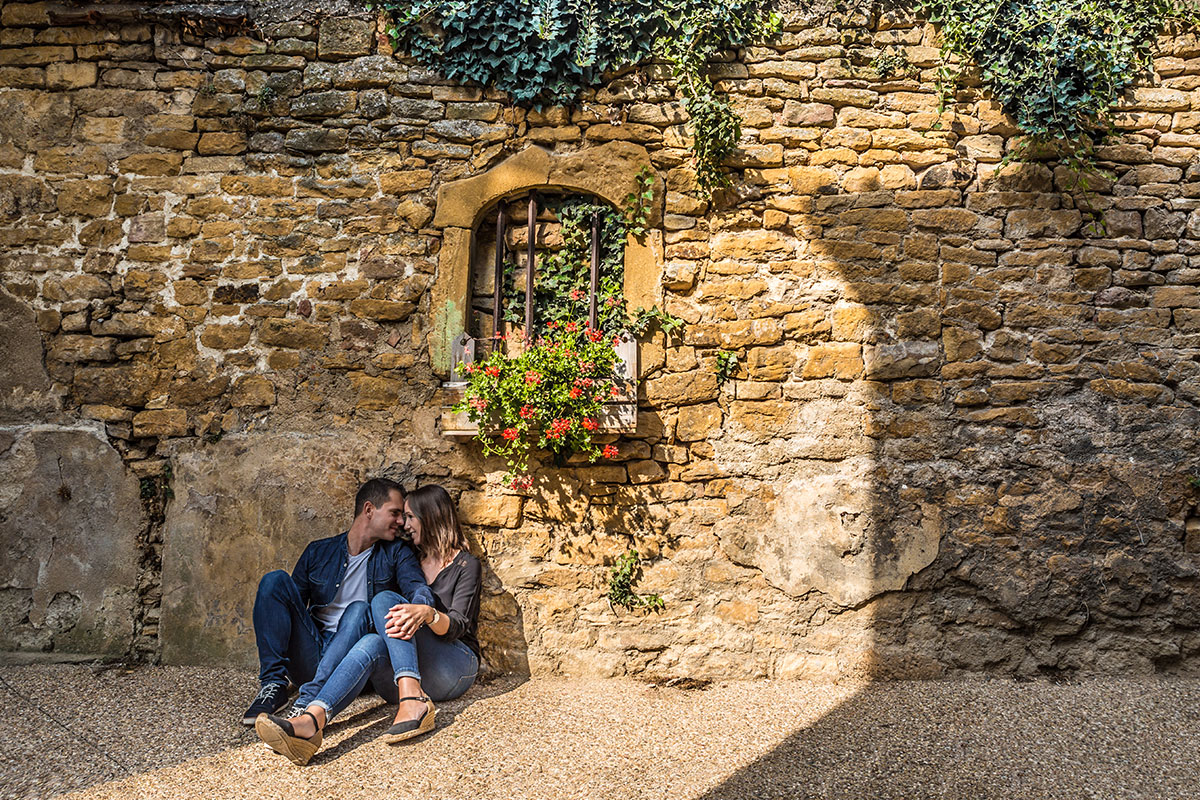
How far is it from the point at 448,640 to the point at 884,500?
2.26 meters

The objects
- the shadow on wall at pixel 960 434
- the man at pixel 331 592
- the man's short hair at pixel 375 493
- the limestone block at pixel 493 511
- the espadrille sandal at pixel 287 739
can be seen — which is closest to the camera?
the espadrille sandal at pixel 287 739

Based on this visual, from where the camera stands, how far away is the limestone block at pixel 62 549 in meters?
3.86

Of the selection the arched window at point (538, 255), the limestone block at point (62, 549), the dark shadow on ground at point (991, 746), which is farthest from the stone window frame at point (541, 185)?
the dark shadow on ground at point (991, 746)

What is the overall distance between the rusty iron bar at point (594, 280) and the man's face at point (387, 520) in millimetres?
1361

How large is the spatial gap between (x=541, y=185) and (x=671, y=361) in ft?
3.84

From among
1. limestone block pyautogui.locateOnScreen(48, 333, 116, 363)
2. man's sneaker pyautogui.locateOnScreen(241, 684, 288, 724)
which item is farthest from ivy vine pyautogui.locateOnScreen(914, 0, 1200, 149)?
limestone block pyautogui.locateOnScreen(48, 333, 116, 363)

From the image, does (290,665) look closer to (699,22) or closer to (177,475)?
(177,475)

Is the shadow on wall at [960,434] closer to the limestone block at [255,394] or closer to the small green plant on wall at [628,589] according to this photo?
the small green plant on wall at [628,589]

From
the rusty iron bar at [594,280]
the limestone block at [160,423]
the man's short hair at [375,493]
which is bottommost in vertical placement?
→ the man's short hair at [375,493]

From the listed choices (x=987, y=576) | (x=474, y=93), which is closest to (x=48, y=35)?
(x=474, y=93)

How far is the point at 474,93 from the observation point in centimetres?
403

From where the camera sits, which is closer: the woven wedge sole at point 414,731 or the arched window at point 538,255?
the woven wedge sole at point 414,731

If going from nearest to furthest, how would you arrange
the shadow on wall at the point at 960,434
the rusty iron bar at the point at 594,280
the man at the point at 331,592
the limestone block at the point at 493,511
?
1. the man at the point at 331,592
2. the shadow on wall at the point at 960,434
3. the limestone block at the point at 493,511
4. the rusty iron bar at the point at 594,280

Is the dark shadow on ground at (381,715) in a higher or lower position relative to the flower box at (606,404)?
lower
